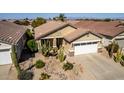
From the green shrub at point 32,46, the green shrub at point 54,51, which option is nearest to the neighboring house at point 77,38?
the green shrub at point 32,46

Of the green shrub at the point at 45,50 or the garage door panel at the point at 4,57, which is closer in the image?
the garage door panel at the point at 4,57

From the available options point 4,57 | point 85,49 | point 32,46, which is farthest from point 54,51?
point 4,57

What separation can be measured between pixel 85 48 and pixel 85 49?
0.15 meters

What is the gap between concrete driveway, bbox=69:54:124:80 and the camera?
49.7 ft

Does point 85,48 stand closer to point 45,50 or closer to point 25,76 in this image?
point 45,50

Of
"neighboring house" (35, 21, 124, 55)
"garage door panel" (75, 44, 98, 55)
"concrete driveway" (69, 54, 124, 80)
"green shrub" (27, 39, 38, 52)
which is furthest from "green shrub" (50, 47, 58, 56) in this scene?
"garage door panel" (75, 44, 98, 55)

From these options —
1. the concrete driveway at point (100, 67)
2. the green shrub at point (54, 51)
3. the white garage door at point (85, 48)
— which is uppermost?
the white garage door at point (85, 48)

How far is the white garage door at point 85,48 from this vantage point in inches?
842

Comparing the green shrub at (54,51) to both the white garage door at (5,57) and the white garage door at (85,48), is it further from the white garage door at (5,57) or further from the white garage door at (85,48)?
the white garage door at (5,57)

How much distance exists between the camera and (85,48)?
71.7ft

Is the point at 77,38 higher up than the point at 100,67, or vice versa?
the point at 77,38

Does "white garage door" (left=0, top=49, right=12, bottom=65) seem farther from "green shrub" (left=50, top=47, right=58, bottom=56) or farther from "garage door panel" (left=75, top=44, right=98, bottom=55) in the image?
"garage door panel" (left=75, top=44, right=98, bottom=55)

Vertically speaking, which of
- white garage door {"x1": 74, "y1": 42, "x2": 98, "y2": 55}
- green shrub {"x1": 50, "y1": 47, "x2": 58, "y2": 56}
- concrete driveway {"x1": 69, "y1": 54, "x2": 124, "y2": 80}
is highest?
white garage door {"x1": 74, "y1": 42, "x2": 98, "y2": 55}
